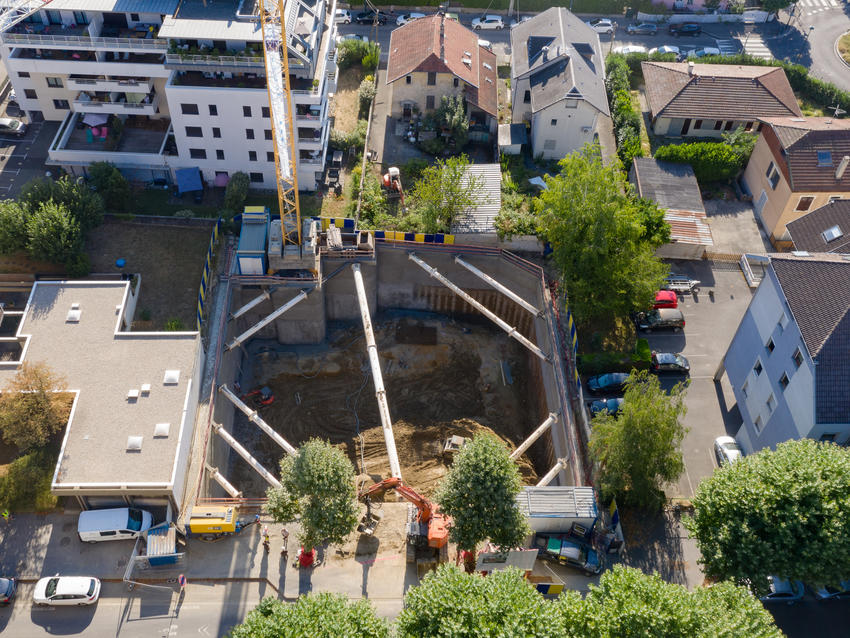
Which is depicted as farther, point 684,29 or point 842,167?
point 684,29

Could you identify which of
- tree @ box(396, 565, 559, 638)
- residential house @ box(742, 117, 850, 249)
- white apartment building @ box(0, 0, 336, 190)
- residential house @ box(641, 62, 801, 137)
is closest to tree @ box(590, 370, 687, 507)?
tree @ box(396, 565, 559, 638)

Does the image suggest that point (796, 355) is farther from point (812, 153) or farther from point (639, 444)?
point (812, 153)

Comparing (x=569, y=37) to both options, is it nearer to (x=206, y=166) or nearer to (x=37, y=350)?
(x=206, y=166)

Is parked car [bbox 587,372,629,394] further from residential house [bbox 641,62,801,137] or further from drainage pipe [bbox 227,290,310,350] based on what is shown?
residential house [bbox 641,62,801,137]

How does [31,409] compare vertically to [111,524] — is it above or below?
above

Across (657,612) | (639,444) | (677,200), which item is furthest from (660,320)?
(657,612)

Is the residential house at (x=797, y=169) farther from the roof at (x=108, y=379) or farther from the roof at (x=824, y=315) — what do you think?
the roof at (x=108, y=379)
